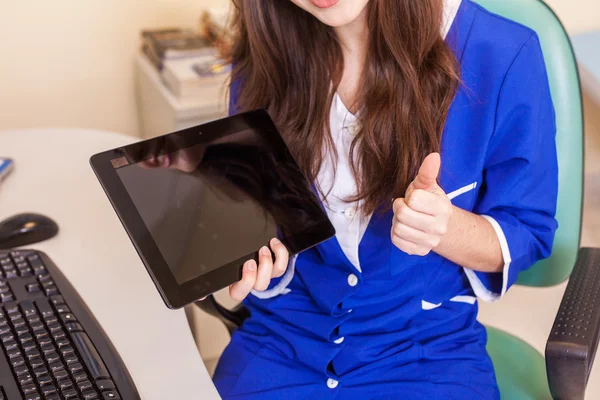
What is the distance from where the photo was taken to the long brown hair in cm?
90

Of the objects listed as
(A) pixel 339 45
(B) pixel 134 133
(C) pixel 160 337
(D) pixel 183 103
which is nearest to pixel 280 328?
(C) pixel 160 337

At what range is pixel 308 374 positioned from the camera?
0.94 meters

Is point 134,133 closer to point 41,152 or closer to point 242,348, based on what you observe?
point 41,152

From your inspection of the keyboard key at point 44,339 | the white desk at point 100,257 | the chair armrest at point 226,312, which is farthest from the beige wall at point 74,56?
the keyboard key at point 44,339

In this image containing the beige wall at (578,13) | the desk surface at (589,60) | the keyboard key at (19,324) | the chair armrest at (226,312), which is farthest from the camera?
the beige wall at (578,13)

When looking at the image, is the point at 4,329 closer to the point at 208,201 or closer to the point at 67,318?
the point at 67,318

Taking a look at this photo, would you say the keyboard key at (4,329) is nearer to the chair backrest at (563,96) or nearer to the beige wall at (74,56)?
the chair backrest at (563,96)

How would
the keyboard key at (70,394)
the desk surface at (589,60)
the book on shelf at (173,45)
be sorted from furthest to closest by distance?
the book on shelf at (173,45) < the desk surface at (589,60) < the keyboard key at (70,394)

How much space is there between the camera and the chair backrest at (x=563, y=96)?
3.26ft

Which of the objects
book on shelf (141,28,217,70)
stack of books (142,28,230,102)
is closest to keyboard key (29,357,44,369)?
stack of books (142,28,230,102)

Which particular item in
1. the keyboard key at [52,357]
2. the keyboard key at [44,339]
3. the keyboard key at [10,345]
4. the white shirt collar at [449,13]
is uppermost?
the white shirt collar at [449,13]

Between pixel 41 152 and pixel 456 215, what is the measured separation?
803 millimetres

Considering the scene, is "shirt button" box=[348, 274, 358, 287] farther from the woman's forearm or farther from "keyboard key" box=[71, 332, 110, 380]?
"keyboard key" box=[71, 332, 110, 380]

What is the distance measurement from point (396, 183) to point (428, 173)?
0.17m
